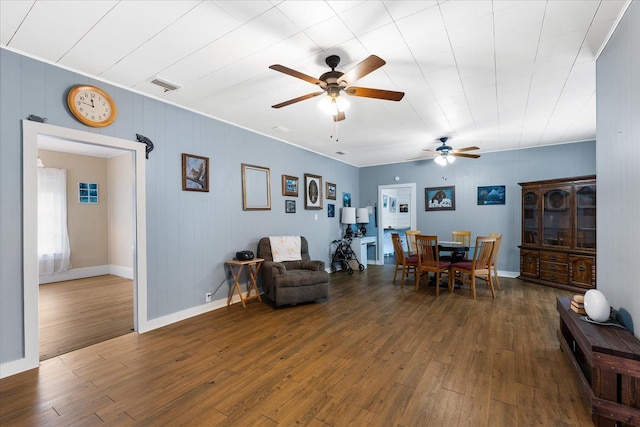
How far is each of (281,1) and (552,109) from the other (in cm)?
391

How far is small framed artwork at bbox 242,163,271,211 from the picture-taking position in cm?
456

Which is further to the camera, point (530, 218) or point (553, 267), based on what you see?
point (530, 218)

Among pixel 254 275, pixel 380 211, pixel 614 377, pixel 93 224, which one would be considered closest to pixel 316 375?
pixel 614 377

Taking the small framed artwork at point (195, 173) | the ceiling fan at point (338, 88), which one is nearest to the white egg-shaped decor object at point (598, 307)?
the ceiling fan at point (338, 88)

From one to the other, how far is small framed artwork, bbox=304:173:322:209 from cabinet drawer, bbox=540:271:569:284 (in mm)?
4538

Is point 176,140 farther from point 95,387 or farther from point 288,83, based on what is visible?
point 95,387

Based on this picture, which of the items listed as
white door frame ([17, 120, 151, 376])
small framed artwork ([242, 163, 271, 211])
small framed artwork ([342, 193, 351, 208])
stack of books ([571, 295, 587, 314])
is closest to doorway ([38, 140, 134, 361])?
white door frame ([17, 120, 151, 376])

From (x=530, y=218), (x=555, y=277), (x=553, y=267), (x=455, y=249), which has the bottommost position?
(x=555, y=277)

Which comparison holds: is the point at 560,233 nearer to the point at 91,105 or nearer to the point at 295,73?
the point at 295,73

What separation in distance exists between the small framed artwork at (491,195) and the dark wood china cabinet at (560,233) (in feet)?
1.66

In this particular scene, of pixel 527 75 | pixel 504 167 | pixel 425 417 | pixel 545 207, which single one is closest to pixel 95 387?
pixel 425 417

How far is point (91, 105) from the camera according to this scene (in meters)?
Answer: 2.87

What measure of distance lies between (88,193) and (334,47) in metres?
6.89

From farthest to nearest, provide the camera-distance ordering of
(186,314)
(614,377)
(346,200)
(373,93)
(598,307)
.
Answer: (346,200) → (186,314) → (373,93) → (598,307) → (614,377)
